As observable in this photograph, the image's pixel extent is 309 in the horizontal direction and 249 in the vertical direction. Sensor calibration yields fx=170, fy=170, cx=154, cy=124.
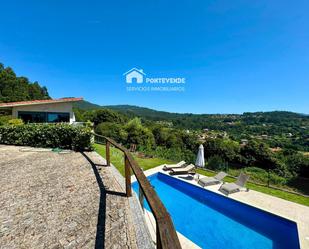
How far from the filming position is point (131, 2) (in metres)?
12.3

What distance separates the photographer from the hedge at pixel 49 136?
33.1ft

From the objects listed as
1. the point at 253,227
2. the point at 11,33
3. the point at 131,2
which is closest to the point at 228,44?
the point at 131,2

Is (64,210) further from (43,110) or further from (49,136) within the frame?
(43,110)

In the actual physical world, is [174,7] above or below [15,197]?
above

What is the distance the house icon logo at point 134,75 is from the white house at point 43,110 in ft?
20.3

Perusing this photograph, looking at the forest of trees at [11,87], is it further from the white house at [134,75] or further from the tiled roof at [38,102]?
the white house at [134,75]

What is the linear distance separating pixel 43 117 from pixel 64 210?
1574 cm

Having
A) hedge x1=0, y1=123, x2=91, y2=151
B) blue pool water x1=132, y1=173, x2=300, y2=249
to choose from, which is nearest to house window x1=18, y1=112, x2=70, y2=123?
hedge x1=0, y1=123, x2=91, y2=151

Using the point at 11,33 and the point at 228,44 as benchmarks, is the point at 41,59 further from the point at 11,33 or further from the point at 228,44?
the point at 228,44

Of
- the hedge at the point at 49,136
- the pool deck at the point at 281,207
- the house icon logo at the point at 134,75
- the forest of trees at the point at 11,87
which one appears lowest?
the pool deck at the point at 281,207

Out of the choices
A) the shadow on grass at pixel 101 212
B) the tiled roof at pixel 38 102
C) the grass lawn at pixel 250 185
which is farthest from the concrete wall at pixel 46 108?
the shadow on grass at pixel 101 212

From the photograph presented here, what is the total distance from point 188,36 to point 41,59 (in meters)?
21.1

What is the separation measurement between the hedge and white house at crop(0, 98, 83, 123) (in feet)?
11.7

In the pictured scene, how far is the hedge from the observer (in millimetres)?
10080
